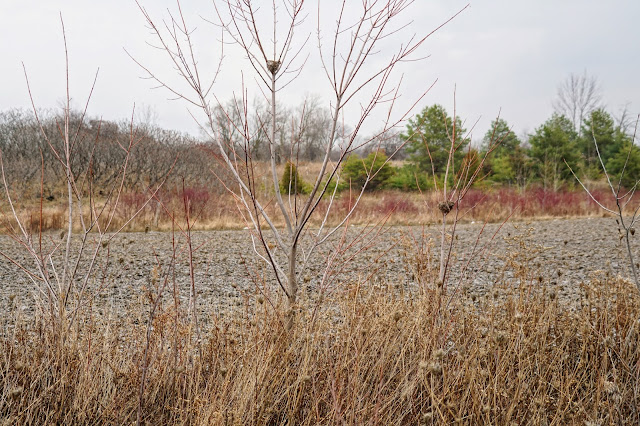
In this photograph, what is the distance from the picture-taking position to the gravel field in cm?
362

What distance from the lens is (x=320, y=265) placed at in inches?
243

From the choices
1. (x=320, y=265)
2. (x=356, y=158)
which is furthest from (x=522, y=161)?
(x=320, y=265)

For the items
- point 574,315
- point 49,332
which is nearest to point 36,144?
point 49,332

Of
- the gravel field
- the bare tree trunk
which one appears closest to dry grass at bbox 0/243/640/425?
the bare tree trunk

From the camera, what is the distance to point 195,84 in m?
2.21

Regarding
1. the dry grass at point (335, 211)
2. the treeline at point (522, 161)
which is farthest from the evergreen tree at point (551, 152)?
the dry grass at point (335, 211)

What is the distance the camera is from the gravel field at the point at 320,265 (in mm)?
3621

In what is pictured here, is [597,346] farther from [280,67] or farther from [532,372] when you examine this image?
[280,67]

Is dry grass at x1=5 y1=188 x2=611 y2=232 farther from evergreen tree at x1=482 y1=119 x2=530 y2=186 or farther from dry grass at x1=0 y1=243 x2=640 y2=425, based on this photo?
dry grass at x1=0 y1=243 x2=640 y2=425

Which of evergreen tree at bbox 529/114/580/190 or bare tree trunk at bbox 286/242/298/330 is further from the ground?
evergreen tree at bbox 529/114/580/190

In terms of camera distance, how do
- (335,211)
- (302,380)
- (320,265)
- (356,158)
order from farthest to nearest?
(356,158)
(335,211)
(320,265)
(302,380)

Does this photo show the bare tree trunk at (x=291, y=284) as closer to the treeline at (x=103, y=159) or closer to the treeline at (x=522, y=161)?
the treeline at (x=103, y=159)

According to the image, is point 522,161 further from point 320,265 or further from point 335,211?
point 320,265

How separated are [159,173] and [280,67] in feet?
54.2
